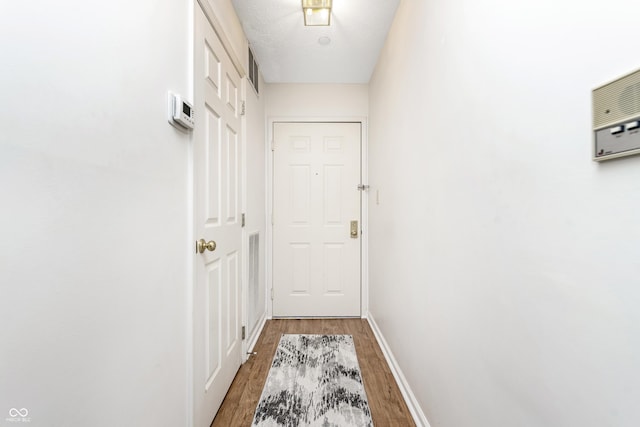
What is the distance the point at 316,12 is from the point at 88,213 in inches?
74.3

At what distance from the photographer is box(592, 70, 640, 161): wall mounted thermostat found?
18.9 inches

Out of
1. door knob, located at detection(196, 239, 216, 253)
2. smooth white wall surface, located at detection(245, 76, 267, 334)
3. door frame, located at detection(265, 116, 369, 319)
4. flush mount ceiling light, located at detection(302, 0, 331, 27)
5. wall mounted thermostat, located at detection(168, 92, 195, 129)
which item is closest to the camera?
wall mounted thermostat, located at detection(168, 92, 195, 129)

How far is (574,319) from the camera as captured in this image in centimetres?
62

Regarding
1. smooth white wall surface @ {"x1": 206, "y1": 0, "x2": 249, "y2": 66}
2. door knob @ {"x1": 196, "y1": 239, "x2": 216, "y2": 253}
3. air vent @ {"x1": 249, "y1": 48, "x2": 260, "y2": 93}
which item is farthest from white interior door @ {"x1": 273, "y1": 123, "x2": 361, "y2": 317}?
door knob @ {"x1": 196, "y1": 239, "x2": 216, "y2": 253}

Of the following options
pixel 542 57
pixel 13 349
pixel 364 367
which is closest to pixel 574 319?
pixel 542 57

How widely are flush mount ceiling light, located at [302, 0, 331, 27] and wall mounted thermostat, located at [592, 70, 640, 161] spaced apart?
175cm

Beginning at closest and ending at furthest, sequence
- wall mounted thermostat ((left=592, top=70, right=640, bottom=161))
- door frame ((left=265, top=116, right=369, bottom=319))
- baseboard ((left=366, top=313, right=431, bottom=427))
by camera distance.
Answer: wall mounted thermostat ((left=592, top=70, right=640, bottom=161)) < baseboard ((left=366, top=313, right=431, bottom=427)) < door frame ((left=265, top=116, right=369, bottom=319))

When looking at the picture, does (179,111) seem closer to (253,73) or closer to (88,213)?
(88,213)

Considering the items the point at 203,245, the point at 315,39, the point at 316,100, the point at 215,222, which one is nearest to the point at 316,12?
the point at 315,39

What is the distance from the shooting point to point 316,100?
296cm

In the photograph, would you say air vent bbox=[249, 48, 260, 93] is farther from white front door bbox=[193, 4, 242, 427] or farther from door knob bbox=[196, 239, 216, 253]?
door knob bbox=[196, 239, 216, 253]

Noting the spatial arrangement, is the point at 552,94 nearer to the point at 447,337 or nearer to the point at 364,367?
the point at 447,337

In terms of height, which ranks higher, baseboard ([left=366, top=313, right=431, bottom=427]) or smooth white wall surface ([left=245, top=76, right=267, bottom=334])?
smooth white wall surface ([left=245, top=76, right=267, bottom=334])

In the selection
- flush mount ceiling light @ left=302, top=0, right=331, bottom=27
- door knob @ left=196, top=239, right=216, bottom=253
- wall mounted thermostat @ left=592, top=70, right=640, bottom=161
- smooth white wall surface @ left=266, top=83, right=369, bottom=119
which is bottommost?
door knob @ left=196, top=239, right=216, bottom=253
